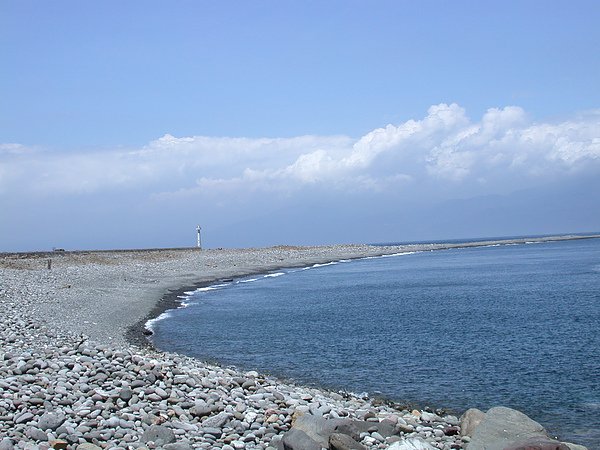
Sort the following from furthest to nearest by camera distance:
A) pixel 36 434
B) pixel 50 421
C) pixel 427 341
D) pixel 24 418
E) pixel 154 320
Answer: pixel 154 320, pixel 427 341, pixel 24 418, pixel 50 421, pixel 36 434

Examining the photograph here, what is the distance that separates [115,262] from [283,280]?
20.4 metres

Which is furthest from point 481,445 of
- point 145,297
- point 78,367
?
point 145,297

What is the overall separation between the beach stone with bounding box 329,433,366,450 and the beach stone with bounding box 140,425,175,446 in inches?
101

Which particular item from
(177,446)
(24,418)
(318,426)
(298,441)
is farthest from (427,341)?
(24,418)

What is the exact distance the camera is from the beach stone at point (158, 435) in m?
9.91

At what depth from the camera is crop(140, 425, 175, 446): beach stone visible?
991cm

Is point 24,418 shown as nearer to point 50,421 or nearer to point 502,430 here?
point 50,421

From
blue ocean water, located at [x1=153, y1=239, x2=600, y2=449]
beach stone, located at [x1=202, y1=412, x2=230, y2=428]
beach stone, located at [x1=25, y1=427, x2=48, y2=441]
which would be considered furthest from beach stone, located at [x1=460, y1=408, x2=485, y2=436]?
beach stone, located at [x1=25, y1=427, x2=48, y2=441]

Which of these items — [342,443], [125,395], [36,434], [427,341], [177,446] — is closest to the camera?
[177,446]

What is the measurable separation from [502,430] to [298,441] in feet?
11.8

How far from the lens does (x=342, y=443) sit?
32.8 feet

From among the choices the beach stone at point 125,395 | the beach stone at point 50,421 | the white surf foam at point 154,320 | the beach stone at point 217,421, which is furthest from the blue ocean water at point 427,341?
the beach stone at point 50,421

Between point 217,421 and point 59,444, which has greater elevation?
point 59,444

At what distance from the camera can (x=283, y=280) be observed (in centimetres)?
6125
